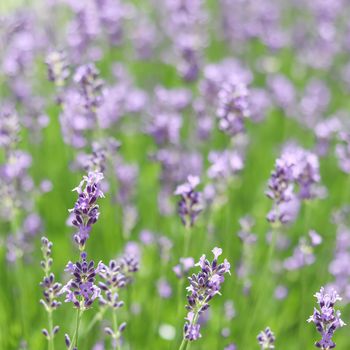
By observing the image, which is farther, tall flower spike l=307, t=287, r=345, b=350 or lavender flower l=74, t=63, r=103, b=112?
lavender flower l=74, t=63, r=103, b=112

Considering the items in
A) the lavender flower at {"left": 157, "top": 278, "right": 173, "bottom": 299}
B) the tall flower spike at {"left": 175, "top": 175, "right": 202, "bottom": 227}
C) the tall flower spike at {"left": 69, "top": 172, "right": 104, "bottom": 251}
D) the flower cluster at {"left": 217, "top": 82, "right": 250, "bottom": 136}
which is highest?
the flower cluster at {"left": 217, "top": 82, "right": 250, "bottom": 136}

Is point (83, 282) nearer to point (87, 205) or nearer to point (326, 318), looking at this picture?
point (87, 205)

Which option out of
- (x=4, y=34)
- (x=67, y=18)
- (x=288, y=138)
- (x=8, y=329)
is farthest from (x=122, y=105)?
(x=67, y=18)

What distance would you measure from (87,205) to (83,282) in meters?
0.29

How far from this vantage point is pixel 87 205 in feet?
8.41

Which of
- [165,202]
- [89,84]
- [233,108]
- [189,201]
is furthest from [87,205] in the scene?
[165,202]

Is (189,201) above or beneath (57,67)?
beneath

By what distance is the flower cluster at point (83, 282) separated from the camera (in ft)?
8.39

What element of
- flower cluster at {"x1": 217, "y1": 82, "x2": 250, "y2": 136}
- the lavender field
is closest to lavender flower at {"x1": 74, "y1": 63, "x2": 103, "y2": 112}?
the lavender field

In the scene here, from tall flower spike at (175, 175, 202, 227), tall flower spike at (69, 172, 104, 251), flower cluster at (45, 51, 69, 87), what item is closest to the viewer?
tall flower spike at (69, 172, 104, 251)

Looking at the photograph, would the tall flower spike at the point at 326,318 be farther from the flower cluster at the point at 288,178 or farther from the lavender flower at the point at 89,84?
the lavender flower at the point at 89,84

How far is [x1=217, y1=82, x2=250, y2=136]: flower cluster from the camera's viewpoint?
3.90 meters

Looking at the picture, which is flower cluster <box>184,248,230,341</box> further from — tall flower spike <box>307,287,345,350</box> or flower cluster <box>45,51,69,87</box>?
flower cluster <box>45,51,69,87</box>

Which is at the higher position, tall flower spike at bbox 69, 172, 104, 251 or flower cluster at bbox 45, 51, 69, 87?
flower cluster at bbox 45, 51, 69, 87
